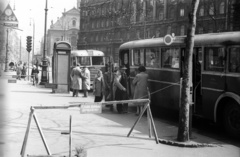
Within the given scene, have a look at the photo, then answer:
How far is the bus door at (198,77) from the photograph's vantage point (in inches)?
400

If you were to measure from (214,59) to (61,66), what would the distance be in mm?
12584

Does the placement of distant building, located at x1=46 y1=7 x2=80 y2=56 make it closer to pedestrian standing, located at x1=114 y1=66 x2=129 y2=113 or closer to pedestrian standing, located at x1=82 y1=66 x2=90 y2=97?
pedestrian standing, located at x1=82 y1=66 x2=90 y2=97

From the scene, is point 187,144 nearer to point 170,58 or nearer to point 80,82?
point 170,58

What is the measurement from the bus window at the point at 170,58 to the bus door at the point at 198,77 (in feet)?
2.84

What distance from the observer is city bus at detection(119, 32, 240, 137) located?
8.62 meters

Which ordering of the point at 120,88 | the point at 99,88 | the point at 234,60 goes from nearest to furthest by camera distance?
the point at 234,60 < the point at 120,88 < the point at 99,88

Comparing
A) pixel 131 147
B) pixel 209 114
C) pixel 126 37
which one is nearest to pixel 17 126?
pixel 131 147

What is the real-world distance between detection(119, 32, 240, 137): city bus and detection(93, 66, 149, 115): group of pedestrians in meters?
0.62

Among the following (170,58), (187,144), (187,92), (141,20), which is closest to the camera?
(187,144)

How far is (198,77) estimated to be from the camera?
1061 cm

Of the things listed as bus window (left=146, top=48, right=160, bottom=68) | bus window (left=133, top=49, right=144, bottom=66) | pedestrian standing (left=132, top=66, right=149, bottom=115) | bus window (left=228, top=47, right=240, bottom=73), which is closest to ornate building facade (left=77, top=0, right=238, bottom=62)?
bus window (left=133, top=49, right=144, bottom=66)

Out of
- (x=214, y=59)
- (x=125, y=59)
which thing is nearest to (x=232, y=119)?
(x=214, y=59)

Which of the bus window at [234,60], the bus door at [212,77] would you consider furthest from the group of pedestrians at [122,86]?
the bus window at [234,60]

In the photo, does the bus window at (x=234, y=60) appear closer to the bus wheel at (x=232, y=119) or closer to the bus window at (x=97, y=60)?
the bus wheel at (x=232, y=119)
